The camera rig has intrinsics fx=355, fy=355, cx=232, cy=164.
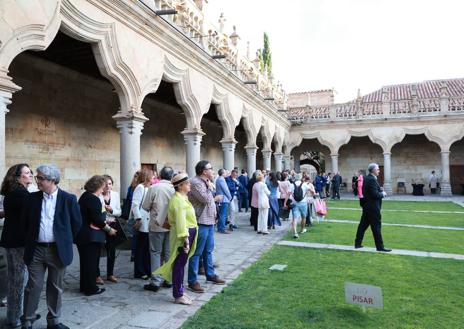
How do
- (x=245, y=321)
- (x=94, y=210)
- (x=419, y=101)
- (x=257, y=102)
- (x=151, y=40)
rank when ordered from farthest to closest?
(x=419, y=101)
(x=257, y=102)
(x=151, y=40)
(x=94, y=210)
(x=245, y=321)

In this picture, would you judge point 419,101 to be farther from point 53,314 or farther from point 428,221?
point 53,314

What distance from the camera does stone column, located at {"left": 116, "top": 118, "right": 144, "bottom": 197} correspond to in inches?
298

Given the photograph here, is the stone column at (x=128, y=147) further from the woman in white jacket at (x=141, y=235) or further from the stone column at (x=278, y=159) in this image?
the stone column at (x=278, y=159)

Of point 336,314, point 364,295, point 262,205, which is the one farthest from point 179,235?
point 262,205

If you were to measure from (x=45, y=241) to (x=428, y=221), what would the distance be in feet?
33.9

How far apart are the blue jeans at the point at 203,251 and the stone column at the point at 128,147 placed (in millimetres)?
3543

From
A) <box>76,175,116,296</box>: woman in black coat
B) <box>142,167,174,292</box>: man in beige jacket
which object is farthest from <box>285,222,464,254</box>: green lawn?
<box>76,175,116,296</box>: woman in black coat

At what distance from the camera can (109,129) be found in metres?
10.7

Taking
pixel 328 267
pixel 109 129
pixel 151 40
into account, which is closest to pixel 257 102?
pixel 109 129

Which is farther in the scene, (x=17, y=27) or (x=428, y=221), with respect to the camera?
(x=428, y=221)

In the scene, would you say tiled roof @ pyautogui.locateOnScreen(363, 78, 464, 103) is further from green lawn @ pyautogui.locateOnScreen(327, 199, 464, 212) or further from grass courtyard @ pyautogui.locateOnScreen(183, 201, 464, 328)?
grass courtyard @ pyautogui.locateOnScreen(183, 201, 464, 328)

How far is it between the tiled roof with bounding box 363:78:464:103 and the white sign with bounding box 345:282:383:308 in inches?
1023

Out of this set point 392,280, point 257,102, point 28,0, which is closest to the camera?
point 392,280

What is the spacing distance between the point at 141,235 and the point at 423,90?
29.4 m
